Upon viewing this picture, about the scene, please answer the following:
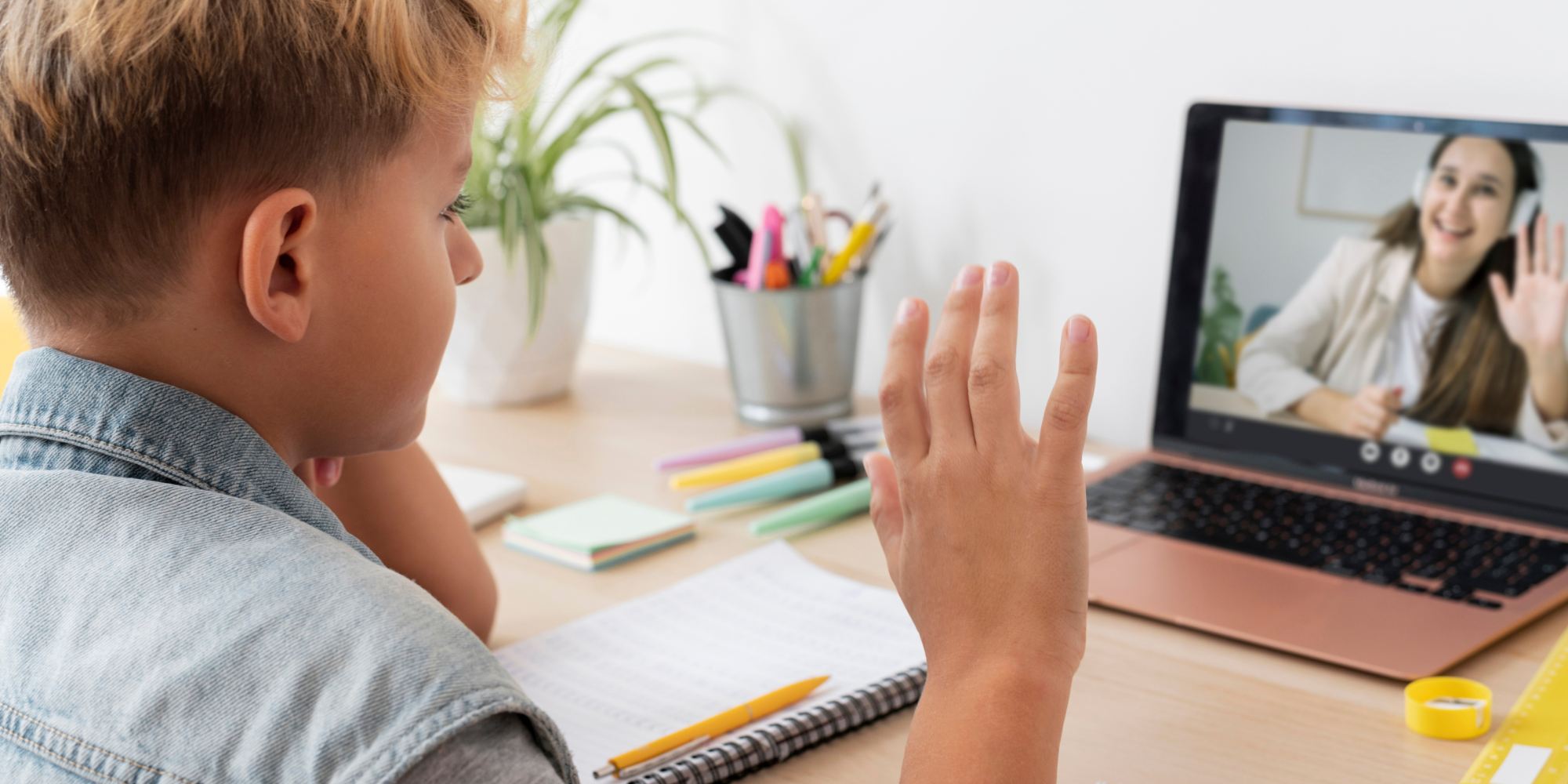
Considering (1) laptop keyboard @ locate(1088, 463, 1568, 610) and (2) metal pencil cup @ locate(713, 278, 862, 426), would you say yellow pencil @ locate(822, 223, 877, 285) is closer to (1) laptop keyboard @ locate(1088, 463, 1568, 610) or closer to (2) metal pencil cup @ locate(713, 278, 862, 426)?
(2) metal pencil cup @ locate(713, 278, 862, 426)

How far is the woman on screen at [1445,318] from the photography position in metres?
0.80

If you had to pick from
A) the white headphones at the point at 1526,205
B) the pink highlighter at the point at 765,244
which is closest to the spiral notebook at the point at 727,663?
the pink highlighter at the point at 765,244

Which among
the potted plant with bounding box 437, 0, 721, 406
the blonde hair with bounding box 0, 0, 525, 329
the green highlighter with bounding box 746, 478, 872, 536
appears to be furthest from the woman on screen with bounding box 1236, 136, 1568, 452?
the blonde hair with bounding box 0, 0, 525, 329

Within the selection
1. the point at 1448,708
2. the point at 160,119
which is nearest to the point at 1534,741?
the point at 1448,708

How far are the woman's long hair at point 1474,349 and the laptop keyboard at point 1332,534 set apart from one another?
0.24ft

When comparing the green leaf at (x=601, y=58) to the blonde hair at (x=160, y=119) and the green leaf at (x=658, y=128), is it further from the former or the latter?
the blonde hair at (x=160, y=119)

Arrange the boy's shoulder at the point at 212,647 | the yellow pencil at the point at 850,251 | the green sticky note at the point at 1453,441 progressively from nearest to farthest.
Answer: the boy's shoulder at the point at 212,647
the green sticky note at the point at 1453,441
the yellow pencil at the point at 850,251

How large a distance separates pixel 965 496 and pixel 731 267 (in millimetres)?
643

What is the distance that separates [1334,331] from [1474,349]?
87 mm

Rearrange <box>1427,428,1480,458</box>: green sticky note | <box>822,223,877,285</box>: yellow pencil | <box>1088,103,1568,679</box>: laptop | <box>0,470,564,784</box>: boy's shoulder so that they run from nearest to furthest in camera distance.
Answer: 1. <box>0,470,564,784</box>: boy's shoulder
2. <box>1088,103,1568,679</box>: laptop
3. <box>1427,428,1480,458</box>: green sticky note
4. <box>822,223,877,285</box>: yellow pencil

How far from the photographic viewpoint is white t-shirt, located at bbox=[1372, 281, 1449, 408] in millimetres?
842

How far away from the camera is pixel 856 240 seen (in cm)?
109

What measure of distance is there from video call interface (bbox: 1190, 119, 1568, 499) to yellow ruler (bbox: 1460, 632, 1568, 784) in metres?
0.23

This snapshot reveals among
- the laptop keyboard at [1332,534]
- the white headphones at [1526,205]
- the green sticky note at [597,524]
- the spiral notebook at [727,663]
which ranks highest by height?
the white headphones at [1526,205]
